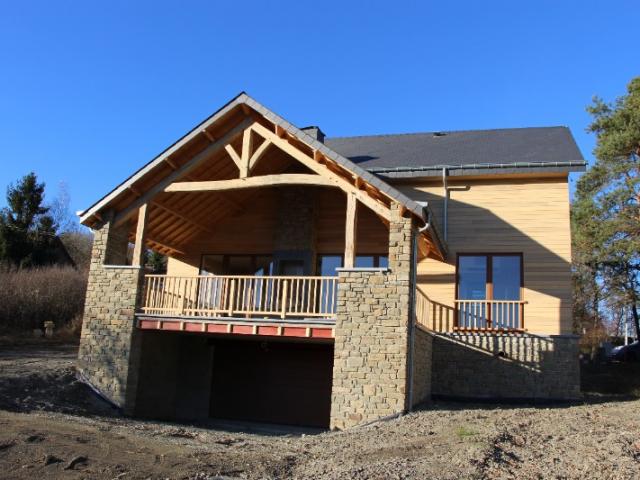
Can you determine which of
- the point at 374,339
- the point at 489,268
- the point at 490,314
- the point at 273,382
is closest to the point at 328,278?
the point at 374,339

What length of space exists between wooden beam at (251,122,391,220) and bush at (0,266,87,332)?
1567 cm

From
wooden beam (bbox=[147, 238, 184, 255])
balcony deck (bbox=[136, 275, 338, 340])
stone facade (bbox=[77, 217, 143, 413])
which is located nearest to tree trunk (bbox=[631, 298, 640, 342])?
balcony deck (bbox=[136, 275, 338, 340])

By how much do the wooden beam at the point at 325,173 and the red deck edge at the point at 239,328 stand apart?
8.97 ft

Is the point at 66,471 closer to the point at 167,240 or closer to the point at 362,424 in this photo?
the point at 362,424

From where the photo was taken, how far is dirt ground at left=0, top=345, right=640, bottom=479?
738cm

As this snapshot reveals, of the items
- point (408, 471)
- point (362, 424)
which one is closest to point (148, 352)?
point (362, 424)

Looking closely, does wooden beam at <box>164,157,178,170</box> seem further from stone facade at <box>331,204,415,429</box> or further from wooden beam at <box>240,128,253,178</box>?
stone facade at <box>331,204,415,429</box>

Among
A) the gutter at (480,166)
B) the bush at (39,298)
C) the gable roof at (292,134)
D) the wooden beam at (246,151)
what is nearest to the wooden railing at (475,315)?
the gable roof at (292,134)

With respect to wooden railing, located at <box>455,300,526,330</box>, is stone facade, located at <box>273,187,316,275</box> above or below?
above

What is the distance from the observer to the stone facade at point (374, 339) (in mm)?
11773

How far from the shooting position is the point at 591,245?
2552 cm

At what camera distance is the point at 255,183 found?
1380 centimetres

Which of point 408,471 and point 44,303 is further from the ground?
point 44,303

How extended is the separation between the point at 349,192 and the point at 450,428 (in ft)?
17.6
